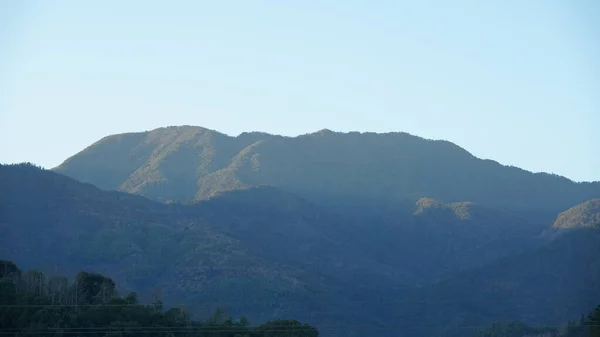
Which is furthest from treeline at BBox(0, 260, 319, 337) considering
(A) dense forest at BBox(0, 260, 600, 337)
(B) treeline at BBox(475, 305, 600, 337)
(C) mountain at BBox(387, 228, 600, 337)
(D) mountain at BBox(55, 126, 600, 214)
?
(D) mountain at BBox(55, 126, 600, 214)

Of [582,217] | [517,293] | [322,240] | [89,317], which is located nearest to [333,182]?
[322,240]

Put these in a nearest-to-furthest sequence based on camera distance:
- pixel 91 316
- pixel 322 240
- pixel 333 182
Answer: pixel 91 316, pixel 322 240, pixel 333 182

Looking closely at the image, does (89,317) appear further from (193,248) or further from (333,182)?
(333,182)

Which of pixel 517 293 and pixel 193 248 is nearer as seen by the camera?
pixel 517 293

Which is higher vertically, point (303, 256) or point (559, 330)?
point (303, 256)

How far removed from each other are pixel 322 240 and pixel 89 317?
9442cm

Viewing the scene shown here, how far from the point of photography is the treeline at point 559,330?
68.8 m

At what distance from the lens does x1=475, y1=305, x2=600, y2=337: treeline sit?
6875 centimetres

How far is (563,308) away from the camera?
389ft

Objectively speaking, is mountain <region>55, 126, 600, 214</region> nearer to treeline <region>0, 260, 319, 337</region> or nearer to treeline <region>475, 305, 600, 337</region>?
treeline <region>475, 305, 600, 337</region>

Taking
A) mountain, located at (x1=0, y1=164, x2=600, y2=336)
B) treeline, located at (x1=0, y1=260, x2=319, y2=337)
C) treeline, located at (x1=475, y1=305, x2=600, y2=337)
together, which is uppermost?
mountain, located at (x1=0, y1=164, x2=600, y2=336)

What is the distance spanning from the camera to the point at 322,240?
506ft

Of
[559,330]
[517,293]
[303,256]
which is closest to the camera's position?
[559,330]

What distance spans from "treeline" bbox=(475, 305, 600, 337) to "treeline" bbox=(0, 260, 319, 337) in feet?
59.4
